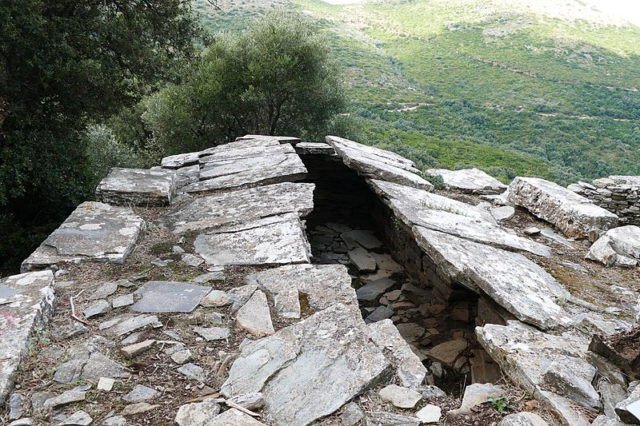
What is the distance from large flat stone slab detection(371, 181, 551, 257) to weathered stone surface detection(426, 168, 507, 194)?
1291 mm

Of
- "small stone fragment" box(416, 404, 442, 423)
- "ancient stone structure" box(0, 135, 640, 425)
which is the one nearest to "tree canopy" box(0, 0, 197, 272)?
"ancient stone structure" box(0, 135, 640, 425)

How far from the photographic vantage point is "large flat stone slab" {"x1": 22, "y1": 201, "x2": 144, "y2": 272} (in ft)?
10.6

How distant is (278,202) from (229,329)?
6.88ft

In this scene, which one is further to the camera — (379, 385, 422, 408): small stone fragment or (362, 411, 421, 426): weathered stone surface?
(379, 385, 422, 408): small stone fragment

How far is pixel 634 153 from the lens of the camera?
89.5 feet

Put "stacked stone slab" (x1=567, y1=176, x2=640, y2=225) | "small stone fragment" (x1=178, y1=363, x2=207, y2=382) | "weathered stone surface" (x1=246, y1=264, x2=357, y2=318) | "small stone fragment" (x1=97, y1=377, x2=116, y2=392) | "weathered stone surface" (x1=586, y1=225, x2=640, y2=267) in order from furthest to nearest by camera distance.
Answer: "stacked stone slab" (x1=567, y1=176, x2=640, y2=225) < "weathered stone surface" (x1=586, y1=225, x2=640, y2=267) < "weathered stone surface" (x1=246, y1=264, x2=357, y2=318) < "small stone fragment" (x1=178, y1=363, x2=207, y2=382) < "small stone fragment" (x1=97, y1=377, x2=116, y2=392)

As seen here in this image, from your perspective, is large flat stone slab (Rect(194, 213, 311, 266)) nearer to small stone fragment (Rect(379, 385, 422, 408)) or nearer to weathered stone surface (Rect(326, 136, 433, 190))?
small stone fragment (Rect(379, 385, 422, 408))

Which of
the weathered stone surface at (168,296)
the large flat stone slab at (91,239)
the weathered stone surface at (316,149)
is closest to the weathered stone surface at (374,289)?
the weathered stone surface at (316,149)

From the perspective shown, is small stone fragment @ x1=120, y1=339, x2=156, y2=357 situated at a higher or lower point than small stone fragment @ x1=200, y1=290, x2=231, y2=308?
higher

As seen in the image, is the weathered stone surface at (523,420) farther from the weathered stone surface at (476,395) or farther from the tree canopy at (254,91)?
the tree canopy at (254,91)

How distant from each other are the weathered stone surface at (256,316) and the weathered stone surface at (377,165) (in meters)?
3.29

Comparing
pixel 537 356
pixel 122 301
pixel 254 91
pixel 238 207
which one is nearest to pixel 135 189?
pixel 238 207

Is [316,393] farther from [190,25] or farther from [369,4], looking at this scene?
[369,4]

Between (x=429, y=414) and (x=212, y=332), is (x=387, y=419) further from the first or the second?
(x=212, y=332)
